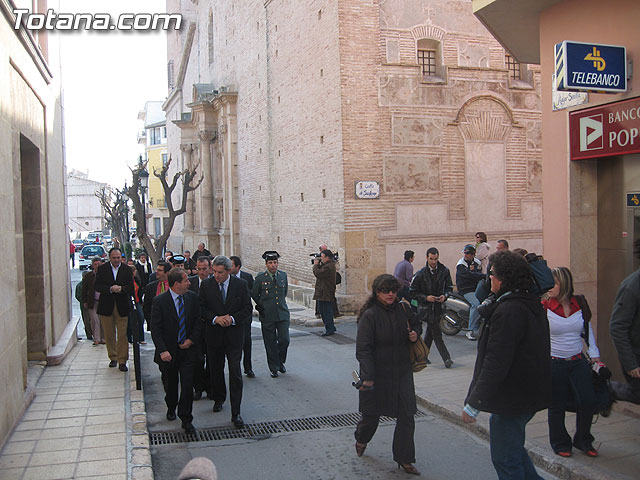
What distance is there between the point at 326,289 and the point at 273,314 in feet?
13.3

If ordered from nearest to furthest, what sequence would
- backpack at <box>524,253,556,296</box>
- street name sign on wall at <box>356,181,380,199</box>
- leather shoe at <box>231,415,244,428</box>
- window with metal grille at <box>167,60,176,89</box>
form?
backpack at <box>524,253,556,296</box> → leather shoe at <box>231,415,244,428</box> → street name sign on wall at <box>356,181,380,199</box> → window with metal grille at <box>167,60,176,89</box>

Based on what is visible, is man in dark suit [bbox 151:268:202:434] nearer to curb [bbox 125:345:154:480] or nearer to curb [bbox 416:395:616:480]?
curb [bbox 125:345:154:480]

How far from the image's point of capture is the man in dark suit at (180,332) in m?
6.83

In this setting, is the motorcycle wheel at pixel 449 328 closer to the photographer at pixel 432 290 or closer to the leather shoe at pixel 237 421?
the photographer at pixel 432 290

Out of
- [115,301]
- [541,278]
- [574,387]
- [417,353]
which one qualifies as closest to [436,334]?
[417,353]

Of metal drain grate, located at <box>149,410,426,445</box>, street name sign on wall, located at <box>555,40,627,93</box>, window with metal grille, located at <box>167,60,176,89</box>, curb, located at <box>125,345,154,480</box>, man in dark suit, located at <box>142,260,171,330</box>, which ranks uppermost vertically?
window with metal grille, located at <box>167,60,176,89</box>

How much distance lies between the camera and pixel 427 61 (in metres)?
17.3

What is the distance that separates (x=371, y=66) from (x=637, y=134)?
10.5 metres

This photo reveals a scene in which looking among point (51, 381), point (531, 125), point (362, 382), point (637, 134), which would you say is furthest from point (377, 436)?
point (531, 125)

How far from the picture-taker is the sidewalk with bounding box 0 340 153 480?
17.9 ft

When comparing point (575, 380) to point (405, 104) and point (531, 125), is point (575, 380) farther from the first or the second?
point (531, 125)

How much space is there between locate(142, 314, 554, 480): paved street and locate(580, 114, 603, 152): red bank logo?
3390 millimetres

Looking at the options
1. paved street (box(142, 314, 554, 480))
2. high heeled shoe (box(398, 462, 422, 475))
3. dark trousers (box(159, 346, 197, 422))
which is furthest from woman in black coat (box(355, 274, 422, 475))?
dark trousers (box(159, 346, 197, 422))

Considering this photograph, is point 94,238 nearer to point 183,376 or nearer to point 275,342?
point 275,342
